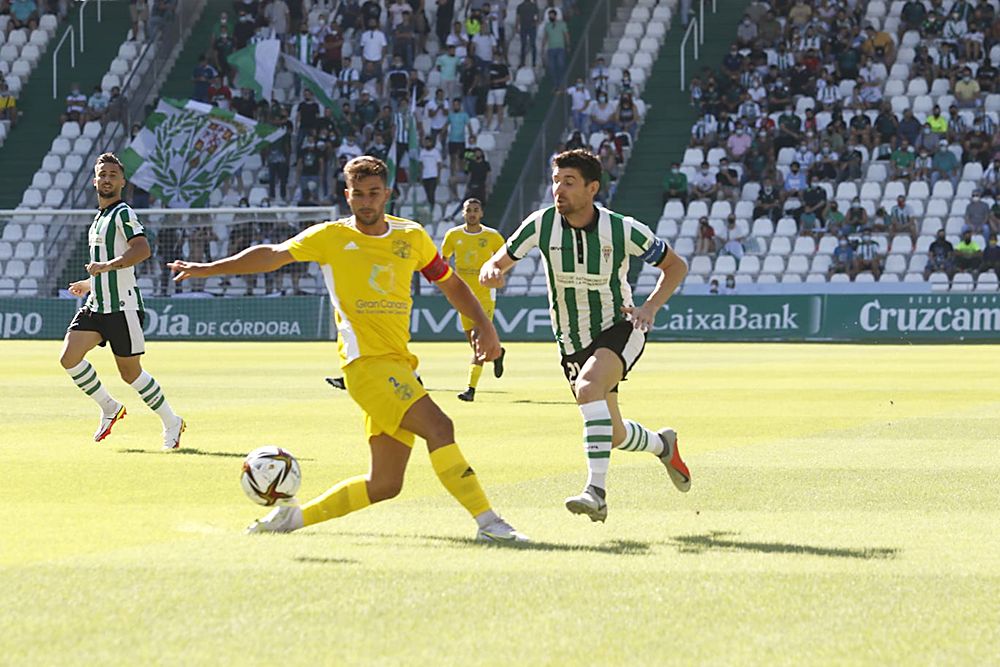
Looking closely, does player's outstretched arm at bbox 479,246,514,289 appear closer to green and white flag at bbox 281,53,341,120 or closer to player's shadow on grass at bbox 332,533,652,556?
player's shadow on grass at bbox 332,533,652,556

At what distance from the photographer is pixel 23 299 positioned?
118 feet

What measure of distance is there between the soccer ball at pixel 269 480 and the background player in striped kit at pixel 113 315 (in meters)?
4.59

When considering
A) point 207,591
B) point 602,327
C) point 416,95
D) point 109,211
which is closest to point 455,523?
point 602,327

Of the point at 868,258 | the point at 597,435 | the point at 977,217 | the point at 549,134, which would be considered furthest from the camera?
the point at 549,134

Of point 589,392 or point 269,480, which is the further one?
point 589,392

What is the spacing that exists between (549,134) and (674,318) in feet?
19.9

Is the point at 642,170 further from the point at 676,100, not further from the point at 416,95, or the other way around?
the point at 416,95

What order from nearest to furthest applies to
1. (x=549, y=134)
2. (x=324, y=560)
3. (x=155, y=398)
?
(x=324, y=560) → (x=155, y=398) → (x=549, y=134)

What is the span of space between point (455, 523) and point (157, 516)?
5.05 ft

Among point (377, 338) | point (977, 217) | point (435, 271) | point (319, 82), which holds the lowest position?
point (977, 217)

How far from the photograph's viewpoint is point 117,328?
1300 cm

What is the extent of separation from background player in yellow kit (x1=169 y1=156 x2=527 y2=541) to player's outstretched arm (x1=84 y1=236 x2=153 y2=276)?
453 cm

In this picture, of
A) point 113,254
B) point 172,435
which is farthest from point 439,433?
point 113,254

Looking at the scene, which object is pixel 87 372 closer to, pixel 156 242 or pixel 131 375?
pixel 131 375
